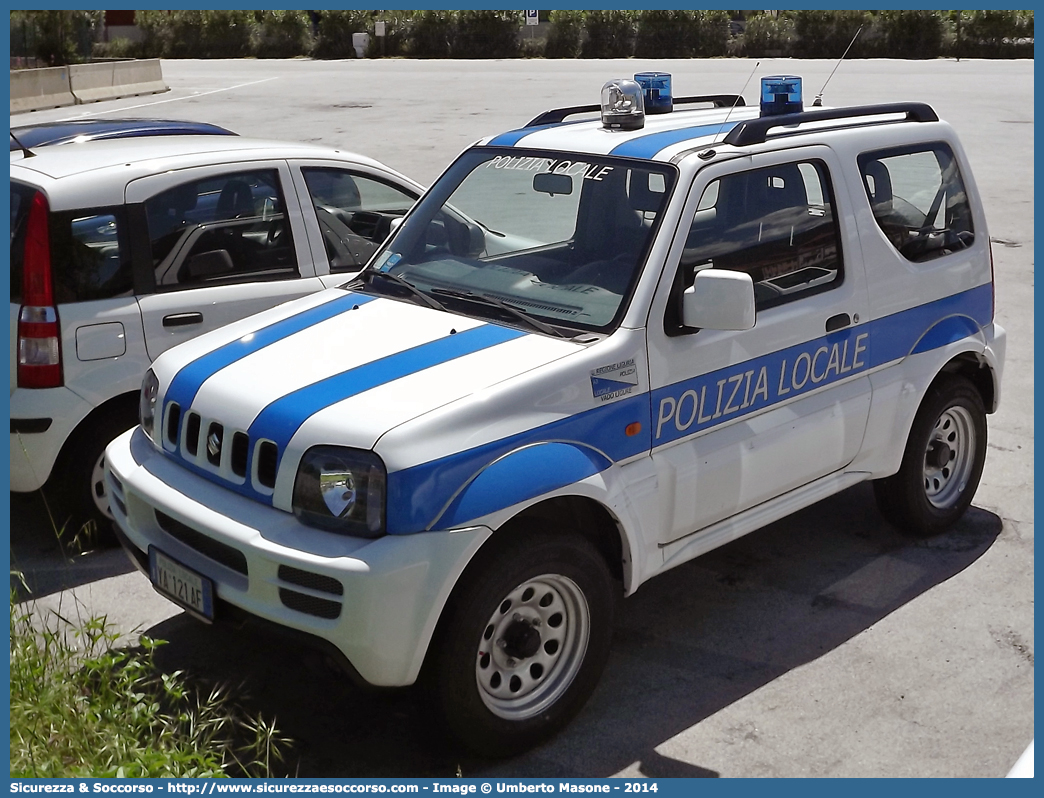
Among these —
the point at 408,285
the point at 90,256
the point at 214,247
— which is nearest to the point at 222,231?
the point at 214,247

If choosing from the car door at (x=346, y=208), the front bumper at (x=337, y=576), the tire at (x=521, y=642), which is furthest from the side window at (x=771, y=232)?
the car door at (x=346, y=208)

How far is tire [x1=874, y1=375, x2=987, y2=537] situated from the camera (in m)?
5.58

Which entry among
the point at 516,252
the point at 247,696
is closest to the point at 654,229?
the point at 516,252

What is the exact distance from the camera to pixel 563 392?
403cm

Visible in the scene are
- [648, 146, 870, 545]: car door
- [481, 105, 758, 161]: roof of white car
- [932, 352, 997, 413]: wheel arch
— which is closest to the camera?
[648, 146, 870, 545]: car door

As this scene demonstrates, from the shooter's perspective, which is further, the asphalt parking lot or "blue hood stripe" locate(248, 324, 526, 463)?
the asphalt parking lot

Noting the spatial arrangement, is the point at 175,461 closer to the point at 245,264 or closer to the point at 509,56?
the point at 245,264

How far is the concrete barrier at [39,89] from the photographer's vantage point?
2542 centimetres

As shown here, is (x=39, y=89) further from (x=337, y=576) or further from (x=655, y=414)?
(x=337, y=576)

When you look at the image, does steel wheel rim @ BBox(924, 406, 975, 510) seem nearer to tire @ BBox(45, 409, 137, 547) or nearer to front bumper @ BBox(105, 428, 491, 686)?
front bumper @ BBox(105, 428, 491, 686)

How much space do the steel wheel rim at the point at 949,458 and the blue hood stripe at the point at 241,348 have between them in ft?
9.42

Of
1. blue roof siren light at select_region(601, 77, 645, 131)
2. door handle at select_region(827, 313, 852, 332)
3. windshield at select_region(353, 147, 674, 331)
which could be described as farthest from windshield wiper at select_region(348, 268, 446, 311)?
door handle at select_region(827, 313, 852, 332)

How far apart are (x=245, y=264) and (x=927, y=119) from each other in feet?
11.2

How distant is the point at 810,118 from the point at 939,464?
1904mm
